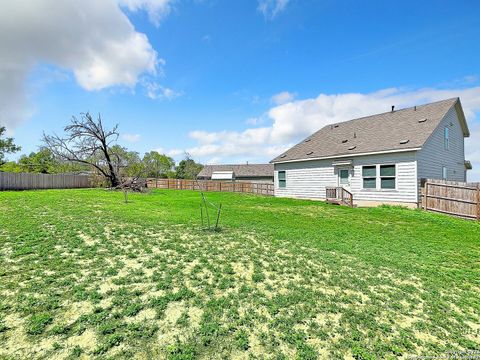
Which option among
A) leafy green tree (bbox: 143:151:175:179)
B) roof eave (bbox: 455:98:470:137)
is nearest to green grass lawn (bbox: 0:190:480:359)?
roof eave (bbox: 455:98:470:137)

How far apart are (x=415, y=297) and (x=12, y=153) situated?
138 ft

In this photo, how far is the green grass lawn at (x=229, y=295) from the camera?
2.40m

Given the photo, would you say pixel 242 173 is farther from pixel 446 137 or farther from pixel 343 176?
pixel 446 137

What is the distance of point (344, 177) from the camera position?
14516 millimetres

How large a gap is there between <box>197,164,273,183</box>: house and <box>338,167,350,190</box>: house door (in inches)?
1003

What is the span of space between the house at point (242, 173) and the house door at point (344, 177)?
2547cm

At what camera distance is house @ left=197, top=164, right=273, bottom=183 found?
41.6 metres

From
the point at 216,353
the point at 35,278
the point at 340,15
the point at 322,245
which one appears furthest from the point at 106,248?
the point at 340,15

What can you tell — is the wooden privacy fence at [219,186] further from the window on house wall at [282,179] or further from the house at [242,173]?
the house at [242,173]

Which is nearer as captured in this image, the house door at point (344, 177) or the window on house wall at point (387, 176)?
the window on house wall at point (387, 176)

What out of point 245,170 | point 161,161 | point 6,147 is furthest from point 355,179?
point 161,161

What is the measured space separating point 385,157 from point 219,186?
623 inches

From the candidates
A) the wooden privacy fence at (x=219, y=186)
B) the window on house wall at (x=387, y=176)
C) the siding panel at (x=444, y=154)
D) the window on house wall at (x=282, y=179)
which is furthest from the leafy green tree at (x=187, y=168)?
the siding panel at (x=444, y=154)

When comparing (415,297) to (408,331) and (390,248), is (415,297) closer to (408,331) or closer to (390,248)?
(408,331)
